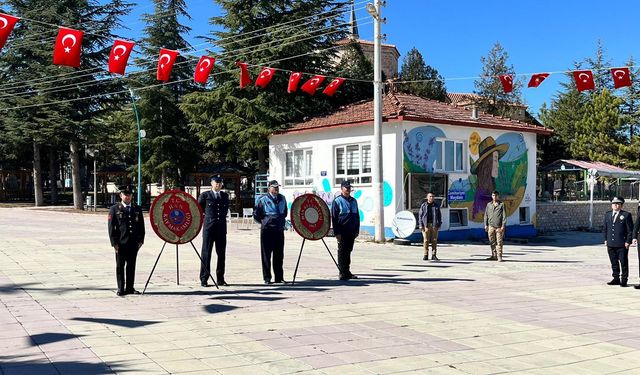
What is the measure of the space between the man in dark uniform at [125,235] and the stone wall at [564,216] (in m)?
23.2

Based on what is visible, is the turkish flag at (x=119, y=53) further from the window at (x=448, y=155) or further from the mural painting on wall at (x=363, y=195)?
the window at (x=448, y=155)

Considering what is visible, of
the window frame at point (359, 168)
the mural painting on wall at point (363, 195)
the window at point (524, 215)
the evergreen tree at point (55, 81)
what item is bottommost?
the window at point (524, 215)

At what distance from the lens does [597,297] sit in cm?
1062

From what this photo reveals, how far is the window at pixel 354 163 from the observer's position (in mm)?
22986

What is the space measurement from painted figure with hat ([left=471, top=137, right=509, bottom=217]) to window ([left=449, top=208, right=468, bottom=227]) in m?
0.48

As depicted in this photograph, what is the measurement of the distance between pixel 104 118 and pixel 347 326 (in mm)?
39340

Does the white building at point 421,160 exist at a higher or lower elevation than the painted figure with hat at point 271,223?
higher

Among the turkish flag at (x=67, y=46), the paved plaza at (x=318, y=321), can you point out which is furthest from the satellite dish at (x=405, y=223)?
the turkish flag at (x=67, y=46)

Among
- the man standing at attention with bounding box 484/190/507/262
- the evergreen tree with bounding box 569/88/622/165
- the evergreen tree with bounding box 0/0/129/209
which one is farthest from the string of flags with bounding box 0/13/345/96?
the evergreen tree with bounding box 569/88/622/165

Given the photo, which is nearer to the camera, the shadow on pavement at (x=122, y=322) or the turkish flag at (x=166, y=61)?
the shadow on pavement at (x=122, y=322)

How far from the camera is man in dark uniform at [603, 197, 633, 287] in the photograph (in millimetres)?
11945

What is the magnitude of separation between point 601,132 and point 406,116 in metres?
34.3

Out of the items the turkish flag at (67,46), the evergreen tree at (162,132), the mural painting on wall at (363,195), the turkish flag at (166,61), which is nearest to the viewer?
the turkish flag at (67,46)

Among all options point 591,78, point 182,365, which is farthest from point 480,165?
A: point 182,365
